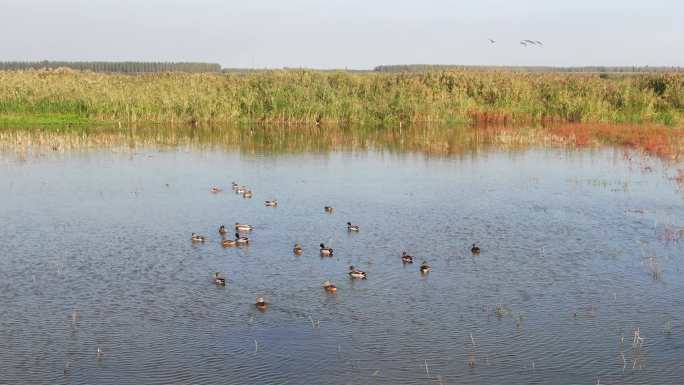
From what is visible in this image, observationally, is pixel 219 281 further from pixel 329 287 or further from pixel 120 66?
pixel 120 66

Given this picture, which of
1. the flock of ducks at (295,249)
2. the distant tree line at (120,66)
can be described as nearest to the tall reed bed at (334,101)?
the flock of ducks at (295,249)

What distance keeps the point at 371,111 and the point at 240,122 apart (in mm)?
6866

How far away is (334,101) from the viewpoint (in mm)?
43344

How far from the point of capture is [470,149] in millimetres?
32719

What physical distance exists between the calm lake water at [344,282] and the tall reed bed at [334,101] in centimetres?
1732

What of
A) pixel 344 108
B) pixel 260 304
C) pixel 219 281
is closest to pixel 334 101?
pixel 344 108

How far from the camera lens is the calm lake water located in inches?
427

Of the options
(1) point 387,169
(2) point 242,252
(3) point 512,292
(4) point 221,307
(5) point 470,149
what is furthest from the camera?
(5) point 470,149

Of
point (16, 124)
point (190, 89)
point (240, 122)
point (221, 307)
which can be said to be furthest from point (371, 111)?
point (221, 307)

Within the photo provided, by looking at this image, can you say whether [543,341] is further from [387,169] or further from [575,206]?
[387,169]

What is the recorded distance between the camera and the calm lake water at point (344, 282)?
10836mm

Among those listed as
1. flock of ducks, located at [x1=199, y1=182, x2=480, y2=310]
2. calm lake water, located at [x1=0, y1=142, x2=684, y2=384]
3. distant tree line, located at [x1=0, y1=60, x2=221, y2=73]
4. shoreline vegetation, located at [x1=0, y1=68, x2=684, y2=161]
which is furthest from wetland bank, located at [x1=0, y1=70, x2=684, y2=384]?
distant tree line, located at [x1=0, y1=60, x2=221, y2=73]

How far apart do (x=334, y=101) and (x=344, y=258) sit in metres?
27.8

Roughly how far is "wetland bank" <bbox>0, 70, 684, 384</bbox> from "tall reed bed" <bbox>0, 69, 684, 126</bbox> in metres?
4.44
